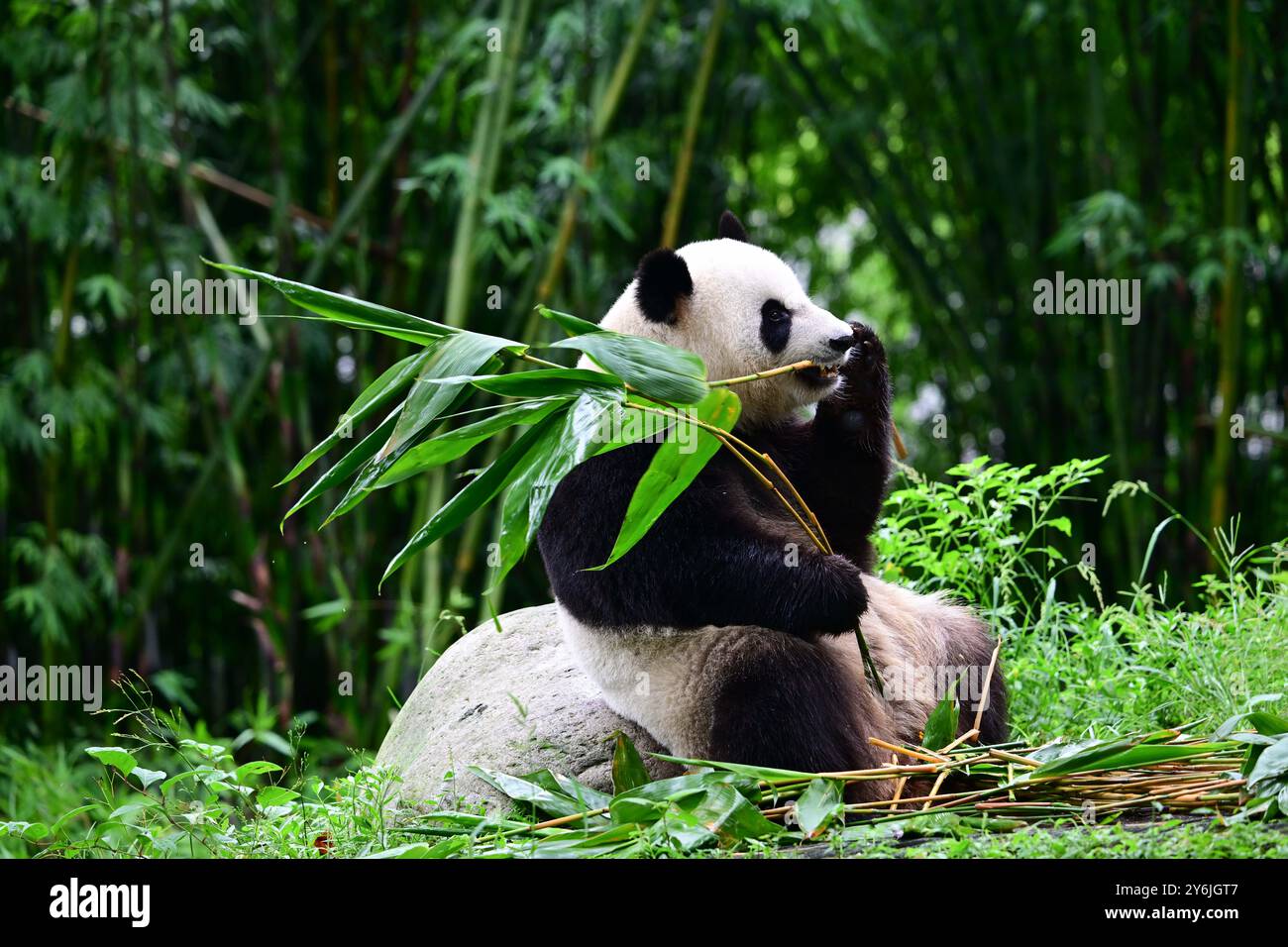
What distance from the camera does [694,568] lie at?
109 inches

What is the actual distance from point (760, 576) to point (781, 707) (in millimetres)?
284

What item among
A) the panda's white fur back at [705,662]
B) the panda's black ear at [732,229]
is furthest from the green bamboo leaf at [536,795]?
the panda's black ear at [732,229]

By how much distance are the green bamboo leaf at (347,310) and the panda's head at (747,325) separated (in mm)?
760

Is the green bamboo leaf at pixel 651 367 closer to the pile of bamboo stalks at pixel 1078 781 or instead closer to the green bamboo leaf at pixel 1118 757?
the pile of bamboo stalks at pixel 1078 781

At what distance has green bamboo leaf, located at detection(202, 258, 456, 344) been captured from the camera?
2.35 metres

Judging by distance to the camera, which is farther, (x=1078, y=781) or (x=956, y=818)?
(x=1078, y=781)

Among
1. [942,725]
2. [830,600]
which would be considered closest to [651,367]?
[830,600]

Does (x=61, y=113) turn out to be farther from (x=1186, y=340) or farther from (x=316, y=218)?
(x=1186, y=340)

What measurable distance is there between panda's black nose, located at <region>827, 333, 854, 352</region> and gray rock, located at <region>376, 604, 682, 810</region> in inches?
40.9

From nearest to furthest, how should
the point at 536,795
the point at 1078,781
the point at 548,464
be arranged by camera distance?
1. the point at 548,464
2. the point at 1078,781
3. the point at 536,795

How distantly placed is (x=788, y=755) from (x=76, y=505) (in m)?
4.72

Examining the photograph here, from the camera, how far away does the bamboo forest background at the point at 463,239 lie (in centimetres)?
542

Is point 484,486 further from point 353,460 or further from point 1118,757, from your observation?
point 1118,757

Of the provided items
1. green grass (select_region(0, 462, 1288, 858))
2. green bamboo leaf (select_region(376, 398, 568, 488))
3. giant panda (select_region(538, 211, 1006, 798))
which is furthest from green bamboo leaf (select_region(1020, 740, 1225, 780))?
green bamboo leaf (select_region(376, 398, 568, 488))
